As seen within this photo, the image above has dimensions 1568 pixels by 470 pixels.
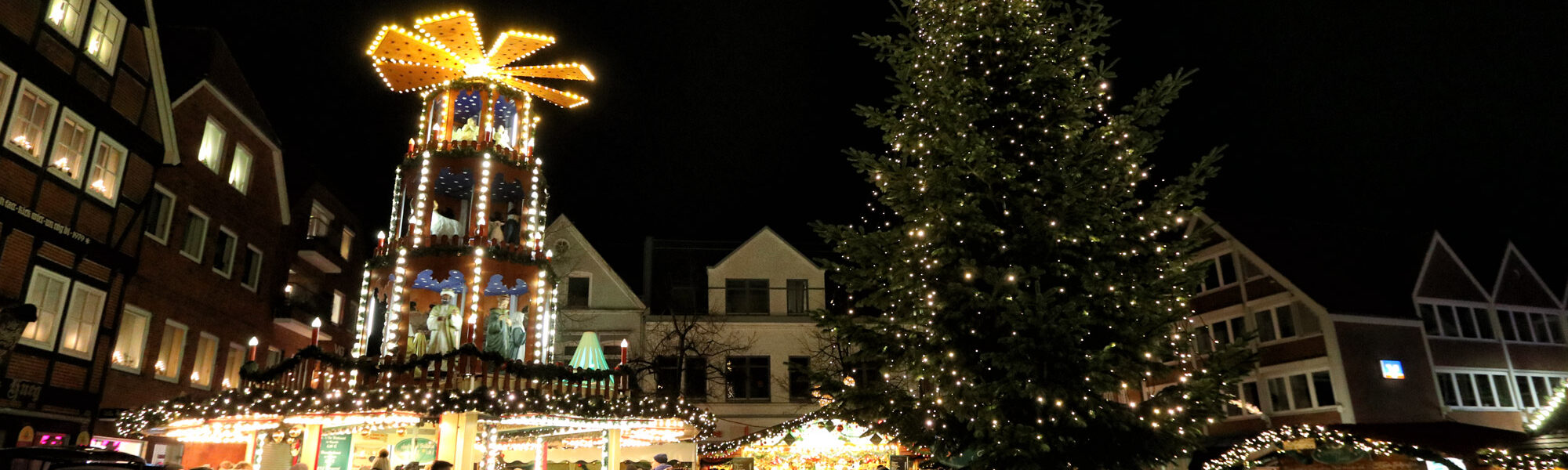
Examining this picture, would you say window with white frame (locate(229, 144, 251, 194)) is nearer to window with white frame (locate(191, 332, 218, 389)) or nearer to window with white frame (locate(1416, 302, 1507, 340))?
window with white frame (locate(191, 332, 218, 389))

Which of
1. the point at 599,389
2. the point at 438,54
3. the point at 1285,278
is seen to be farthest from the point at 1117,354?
the point at 1285,278

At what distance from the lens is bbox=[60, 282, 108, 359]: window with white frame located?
56.2 feet

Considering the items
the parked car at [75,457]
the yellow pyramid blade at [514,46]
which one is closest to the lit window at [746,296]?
the yellow pyramid blade at [514,46]

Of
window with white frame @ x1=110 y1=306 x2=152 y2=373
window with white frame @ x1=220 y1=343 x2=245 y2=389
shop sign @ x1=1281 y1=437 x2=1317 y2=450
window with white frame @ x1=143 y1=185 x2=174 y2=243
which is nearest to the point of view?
shop sign @ x1=1281 y1=437 x2=1317 y2=450

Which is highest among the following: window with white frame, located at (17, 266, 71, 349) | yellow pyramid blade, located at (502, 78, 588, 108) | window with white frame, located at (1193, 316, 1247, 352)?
yellow pyramid blade, located at (502, 78, 588, 108)

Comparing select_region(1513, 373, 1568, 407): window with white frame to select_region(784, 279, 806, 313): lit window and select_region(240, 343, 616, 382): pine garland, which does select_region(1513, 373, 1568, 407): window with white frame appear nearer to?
select_region(784, 279, 806, 313): lit window

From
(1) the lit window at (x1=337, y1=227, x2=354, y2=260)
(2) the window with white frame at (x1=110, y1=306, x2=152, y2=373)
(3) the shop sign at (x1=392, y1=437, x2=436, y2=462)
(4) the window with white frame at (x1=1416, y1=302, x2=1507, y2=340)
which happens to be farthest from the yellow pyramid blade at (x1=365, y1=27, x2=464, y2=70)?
(4) the window with white frame at (x1=1416, y1=302, x2=1507, y2=340)

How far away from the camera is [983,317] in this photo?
12.1m

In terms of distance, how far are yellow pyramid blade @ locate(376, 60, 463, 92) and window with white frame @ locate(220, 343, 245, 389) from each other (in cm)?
1170

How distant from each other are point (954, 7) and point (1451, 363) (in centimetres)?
2696

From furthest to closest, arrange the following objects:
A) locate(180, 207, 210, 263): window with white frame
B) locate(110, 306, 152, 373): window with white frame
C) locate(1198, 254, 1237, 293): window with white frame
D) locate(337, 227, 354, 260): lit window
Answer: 1. locate(1198, 254, 1237, 293): window with white frame
2. locate(337, 227, 354, 260): lit window
3. locate(180, 207, 210, 263): window with white frame
4. locate(110, 306, 152, 373): window with white frame

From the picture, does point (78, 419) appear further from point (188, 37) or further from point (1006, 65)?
point (1006, 65)

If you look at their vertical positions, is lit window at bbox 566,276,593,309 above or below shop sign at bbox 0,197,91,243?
above

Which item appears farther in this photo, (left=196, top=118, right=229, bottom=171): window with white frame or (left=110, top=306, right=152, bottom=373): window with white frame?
(left=196, top=118, right=229, bottom=171): window with white frame
